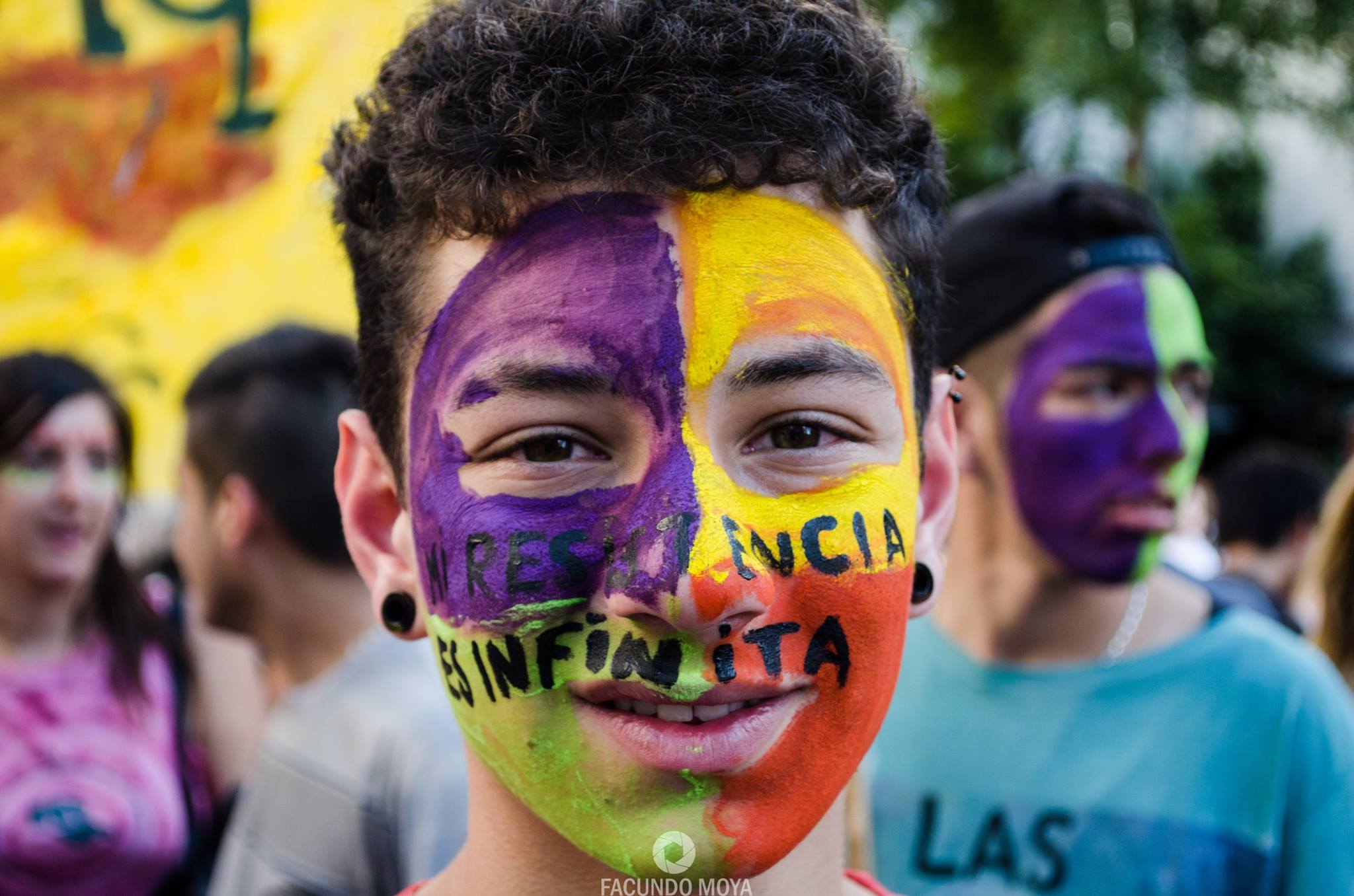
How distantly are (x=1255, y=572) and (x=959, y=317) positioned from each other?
3809 mm

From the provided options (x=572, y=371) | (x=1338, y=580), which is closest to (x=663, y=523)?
(x=572, y=371)

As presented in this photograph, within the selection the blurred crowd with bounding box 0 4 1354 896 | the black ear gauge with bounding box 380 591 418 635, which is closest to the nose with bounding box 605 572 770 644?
the black ear gauge with bounding box 380 591 418 635

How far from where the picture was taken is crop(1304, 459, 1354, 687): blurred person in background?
14.4 feet

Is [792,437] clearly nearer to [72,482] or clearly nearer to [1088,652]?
[1088,652]

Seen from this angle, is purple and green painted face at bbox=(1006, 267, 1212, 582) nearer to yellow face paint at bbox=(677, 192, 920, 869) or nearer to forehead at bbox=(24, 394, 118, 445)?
yellow face paint at bbox=(677, 192, 920, 869)

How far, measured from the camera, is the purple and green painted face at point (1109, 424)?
3100mm

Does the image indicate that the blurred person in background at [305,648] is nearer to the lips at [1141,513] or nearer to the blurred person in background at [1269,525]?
the lips at [1141,513]

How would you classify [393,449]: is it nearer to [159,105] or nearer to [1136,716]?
[1136,716]

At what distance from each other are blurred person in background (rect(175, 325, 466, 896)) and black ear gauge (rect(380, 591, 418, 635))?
4.20ft

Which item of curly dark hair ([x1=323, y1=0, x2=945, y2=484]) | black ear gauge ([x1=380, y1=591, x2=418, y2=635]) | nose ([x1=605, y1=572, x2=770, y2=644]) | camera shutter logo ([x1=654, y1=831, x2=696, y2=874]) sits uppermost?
curly dark hair ([x1=323, y1=0, x2=945, y2=484])

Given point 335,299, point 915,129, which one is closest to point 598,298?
point 915,129

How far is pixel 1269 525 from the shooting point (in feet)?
20.9

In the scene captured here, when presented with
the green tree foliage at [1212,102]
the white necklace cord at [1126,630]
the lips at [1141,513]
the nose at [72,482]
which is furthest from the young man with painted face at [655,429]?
the green tree foliage at [1212,102]

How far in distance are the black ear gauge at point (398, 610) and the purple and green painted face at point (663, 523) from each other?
0.32ft
